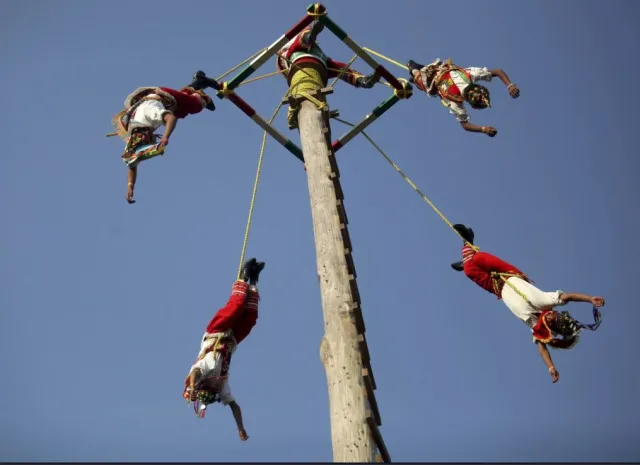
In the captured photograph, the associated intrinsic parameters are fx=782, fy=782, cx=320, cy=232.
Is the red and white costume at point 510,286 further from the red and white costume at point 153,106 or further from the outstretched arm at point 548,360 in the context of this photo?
the red and white costume at point 153,106

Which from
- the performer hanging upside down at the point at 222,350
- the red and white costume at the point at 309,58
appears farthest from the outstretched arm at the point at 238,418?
the red and white costume at the point at 309,58

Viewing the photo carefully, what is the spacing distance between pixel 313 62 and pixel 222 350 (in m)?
2.97

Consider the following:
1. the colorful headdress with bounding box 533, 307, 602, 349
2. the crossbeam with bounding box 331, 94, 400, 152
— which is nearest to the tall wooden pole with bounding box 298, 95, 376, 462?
the crossbeam with bounding box 331, 94, 400, 152

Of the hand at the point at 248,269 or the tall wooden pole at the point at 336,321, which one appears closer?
the tall wooden pole at the point at 336,321

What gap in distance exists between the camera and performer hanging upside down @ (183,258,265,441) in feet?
20.7

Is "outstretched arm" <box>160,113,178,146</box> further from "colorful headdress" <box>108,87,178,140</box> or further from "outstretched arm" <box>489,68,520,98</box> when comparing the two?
"outstretched arm" <box>489,68,520,98</box>

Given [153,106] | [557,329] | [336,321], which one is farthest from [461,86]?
[336,321]

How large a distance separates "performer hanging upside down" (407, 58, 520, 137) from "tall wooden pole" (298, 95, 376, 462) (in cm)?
141

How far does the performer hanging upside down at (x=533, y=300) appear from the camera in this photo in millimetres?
5988

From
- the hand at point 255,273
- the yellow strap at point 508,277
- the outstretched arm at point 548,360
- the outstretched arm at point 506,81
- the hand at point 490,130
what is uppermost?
the outstretched arm at point 506,81

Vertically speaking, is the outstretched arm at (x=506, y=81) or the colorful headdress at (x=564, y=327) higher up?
the outstretched arm at (x=506, y=81)

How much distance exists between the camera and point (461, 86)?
7336 millimetres

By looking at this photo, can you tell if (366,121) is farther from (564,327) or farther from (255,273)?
(564,327)

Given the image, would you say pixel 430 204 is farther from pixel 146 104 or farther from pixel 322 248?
pixel 146 104
